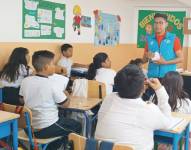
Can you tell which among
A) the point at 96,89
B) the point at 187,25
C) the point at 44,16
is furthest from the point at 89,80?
the point at 187,25

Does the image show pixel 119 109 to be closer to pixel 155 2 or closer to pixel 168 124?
pixel 168 124

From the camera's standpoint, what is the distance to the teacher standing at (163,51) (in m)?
3.80

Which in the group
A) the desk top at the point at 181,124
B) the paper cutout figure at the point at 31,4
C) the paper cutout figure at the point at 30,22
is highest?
the paper cutout figure at the point at 31,4

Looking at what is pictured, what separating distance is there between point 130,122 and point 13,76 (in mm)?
2361

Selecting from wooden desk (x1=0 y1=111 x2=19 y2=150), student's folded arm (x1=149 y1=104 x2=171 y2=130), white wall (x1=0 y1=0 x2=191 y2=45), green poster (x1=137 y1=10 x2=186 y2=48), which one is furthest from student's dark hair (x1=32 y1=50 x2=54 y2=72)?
green poster (x1=137 y1=10 x2=186 y2=48)

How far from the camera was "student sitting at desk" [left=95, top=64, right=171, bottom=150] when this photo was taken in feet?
6.57

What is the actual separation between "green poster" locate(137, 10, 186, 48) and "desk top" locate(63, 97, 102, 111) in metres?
5.15

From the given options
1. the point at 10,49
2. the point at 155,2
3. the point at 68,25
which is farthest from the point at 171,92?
the point at 155,2

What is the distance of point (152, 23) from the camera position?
8.52 metres

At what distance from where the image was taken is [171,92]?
3.00 metres

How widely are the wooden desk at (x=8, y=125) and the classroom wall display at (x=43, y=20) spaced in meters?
2.64

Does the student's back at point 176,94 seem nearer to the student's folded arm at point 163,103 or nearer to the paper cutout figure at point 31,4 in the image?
the student's folded arm at point 163,103

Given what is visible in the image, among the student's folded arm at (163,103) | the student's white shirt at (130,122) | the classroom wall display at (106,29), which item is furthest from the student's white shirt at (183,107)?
the classroom wall display at (106,29)

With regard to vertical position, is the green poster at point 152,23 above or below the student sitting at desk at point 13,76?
above
